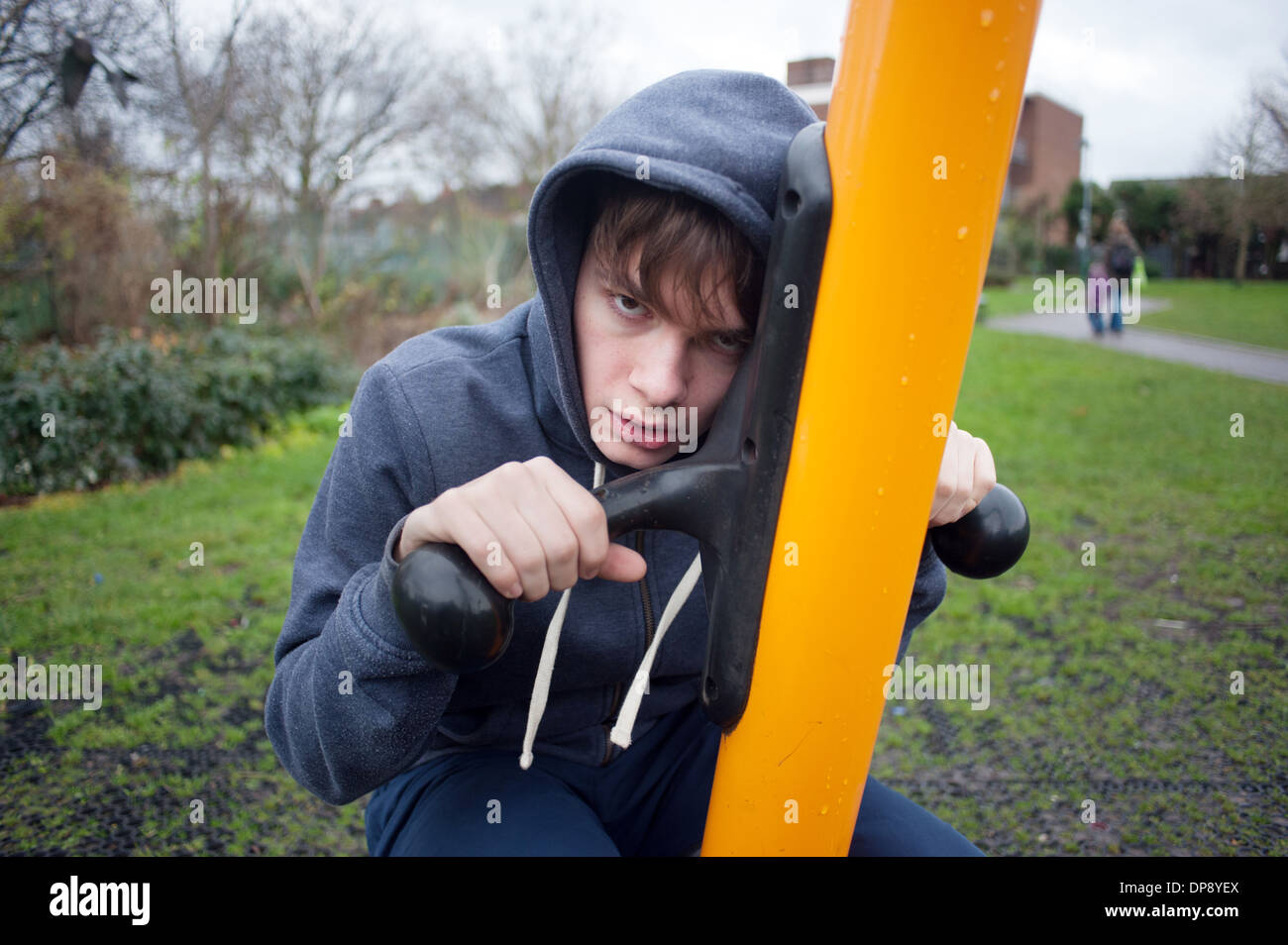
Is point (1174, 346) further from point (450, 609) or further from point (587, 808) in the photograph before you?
point (450, 609)

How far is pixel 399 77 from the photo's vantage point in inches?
462

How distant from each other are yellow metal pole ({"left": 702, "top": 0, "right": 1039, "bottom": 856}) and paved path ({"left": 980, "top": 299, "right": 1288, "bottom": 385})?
11.5 metres

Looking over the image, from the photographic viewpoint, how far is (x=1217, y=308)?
18.5 metres

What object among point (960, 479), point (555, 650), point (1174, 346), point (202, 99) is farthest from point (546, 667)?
point (1174, 346)

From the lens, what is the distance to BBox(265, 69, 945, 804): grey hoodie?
46.1 inches

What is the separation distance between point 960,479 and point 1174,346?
14359mm

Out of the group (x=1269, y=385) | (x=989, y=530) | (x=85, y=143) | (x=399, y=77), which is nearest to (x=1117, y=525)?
(x=989, y=530)


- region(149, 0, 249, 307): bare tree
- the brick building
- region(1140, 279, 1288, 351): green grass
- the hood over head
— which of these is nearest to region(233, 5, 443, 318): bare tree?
region(149, 0, 249, 307): bare tree

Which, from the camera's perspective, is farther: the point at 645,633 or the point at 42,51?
the point at 42,51

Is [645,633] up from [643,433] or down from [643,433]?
down

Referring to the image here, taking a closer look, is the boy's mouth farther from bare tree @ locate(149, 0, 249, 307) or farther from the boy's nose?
bare tree @ locate(149, 0, 249, 307)

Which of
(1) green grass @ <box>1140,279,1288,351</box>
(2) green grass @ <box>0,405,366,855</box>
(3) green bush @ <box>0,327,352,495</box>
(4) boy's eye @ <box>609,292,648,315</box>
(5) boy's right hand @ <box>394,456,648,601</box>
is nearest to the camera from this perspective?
(5) boy's right hand @ <box>394,456,648,601</box>

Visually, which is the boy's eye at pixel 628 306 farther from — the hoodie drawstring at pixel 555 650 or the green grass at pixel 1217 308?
the green grass at pixel 1217 308
